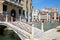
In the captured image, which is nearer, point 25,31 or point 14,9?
point 25,31

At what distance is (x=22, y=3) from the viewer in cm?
2466

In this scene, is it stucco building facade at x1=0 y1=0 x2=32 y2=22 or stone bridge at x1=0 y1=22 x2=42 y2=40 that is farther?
stucco building facade at x1=0 y1=0 x2=32 y2=22

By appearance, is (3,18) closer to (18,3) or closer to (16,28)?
(16,28)

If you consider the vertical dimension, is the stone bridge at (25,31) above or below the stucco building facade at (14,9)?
below

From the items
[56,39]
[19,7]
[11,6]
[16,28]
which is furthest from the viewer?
[19,7]

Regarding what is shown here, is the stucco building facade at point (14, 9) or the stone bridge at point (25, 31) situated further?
the stucco building facade at point (14, 9)

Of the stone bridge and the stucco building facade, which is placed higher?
the stucco building facade

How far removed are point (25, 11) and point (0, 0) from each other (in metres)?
7.25

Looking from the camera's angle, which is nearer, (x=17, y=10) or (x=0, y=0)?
(x=0, y=0)

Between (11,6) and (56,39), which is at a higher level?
(11,6)

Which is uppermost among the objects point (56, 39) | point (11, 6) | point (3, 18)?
point (11, 6)

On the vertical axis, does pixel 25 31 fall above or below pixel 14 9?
below

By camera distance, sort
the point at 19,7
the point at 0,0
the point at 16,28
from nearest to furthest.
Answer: the point at 16,28
the point at 0,0
the point at 19,7

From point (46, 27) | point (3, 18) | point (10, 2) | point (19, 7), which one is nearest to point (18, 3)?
point (19, 7)
